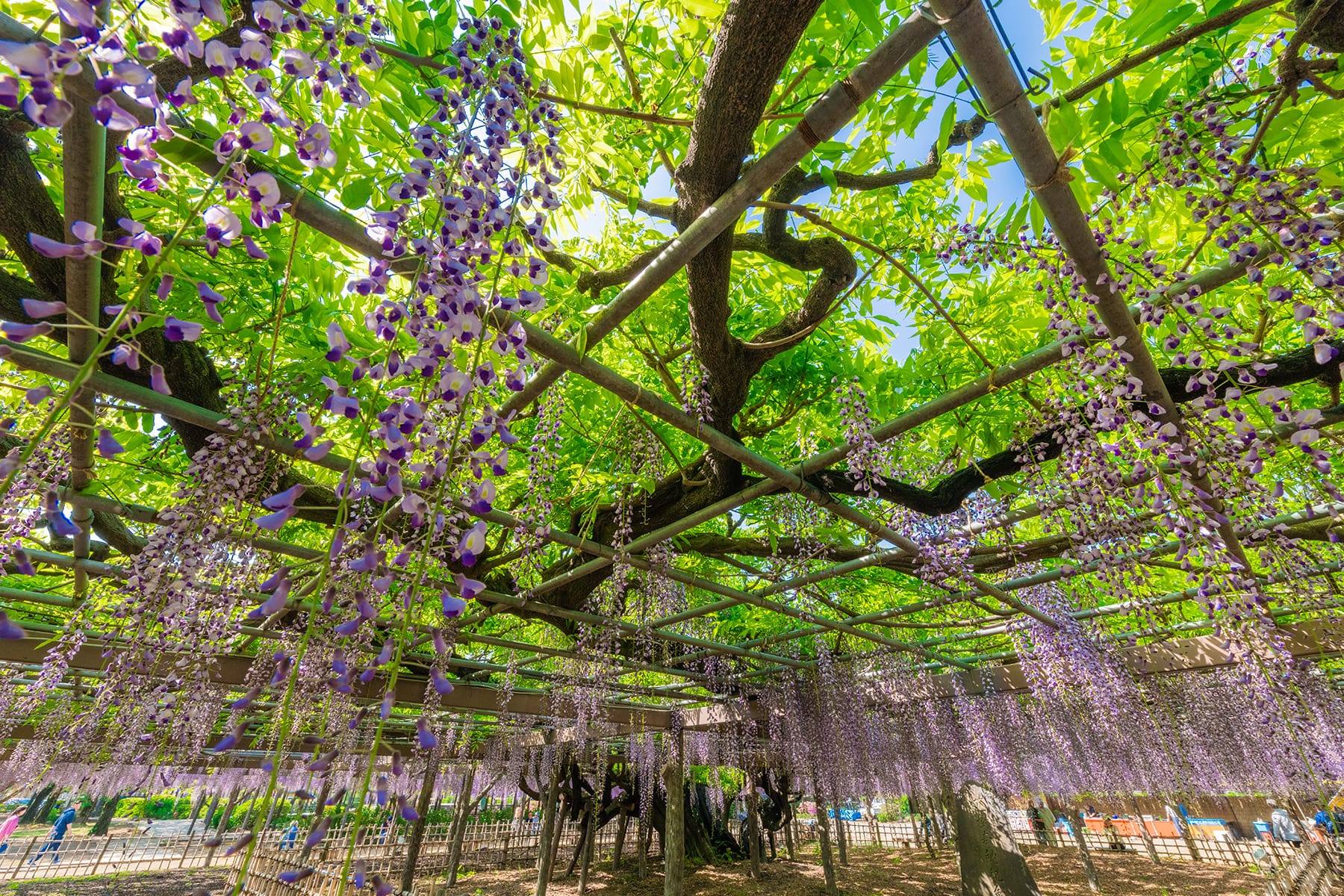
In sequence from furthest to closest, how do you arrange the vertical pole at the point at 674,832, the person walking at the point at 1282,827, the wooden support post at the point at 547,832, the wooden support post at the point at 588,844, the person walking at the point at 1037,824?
the person walking at the point at 1037,824 < the person walking at the point at 1282,827 < the wooden support post at the point at 588,844 < the wooden support post at the point at 547,832 < the vertical pole at the point at 674,832

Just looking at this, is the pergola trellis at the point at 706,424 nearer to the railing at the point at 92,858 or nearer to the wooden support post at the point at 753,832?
the wooden support post at the point at 753,832

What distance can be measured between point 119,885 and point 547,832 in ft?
29.5

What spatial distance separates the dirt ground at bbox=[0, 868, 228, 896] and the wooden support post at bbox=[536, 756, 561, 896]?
4.88 metres

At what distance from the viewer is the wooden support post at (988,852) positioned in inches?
255

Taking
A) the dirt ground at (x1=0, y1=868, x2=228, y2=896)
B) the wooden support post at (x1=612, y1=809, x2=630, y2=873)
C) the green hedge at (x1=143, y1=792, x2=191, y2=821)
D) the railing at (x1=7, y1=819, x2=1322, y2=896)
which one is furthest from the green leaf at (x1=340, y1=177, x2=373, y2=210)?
the green hedge at (x1=143, y1=792, x2=191, y2=821)

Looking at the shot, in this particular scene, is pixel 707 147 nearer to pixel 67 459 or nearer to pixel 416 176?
pixel 416 176

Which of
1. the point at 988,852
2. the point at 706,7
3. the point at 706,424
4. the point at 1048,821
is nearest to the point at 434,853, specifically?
the point at 988,852

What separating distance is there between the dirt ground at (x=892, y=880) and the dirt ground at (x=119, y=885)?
489cm

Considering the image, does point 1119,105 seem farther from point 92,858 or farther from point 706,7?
point 92,858

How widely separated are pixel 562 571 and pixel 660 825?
30.8 ft

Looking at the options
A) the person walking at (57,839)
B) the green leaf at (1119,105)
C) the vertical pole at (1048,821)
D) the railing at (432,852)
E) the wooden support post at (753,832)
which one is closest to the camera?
the green leaf at (1119,105)

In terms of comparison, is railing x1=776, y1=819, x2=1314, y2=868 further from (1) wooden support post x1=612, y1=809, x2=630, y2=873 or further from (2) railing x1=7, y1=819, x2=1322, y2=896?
(1) wooden support post x1=612, y1=809, x2=630, y2=873

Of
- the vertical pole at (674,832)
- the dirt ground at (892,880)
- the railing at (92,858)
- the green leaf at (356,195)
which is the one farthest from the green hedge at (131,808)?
the green leaf at (356,195)

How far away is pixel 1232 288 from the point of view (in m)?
2.98
